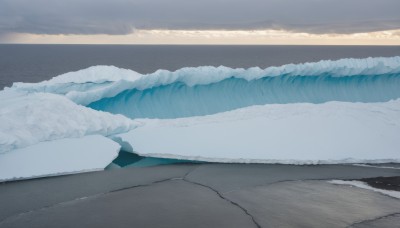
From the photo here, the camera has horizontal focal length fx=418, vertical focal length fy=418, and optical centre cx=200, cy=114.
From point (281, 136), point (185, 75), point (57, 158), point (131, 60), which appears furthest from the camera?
point (131, 60)

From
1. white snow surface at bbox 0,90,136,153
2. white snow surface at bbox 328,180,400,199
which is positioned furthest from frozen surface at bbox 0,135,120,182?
white snow surface at bbox 328,180,400,199

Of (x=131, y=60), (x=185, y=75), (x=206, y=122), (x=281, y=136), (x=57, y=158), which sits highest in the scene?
(x=131, y=60)

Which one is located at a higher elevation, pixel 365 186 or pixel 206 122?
pixel 206 122

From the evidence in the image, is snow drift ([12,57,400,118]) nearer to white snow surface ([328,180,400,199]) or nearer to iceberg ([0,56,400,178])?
iceberg ([0,56,400,178])

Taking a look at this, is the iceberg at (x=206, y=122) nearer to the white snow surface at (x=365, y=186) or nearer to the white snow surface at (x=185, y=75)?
the white snow surface at (x=185, y=75)

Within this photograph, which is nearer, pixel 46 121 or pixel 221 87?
pixel 46 121

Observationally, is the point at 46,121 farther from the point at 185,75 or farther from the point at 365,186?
the point at 365,186

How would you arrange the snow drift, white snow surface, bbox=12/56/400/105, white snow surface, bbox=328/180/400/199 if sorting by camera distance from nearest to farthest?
1. white snow surface, bbox=328/180/400/199
2. white snow surface, bbox=12/56/400/105
3. the snow drift

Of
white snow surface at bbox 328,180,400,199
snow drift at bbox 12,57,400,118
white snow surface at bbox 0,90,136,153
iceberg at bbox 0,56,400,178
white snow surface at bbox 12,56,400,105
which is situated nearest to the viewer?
white snow surface at bbox 328,180,400,199

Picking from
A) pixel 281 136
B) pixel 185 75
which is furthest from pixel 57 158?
pixel 185 75
